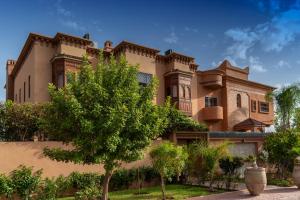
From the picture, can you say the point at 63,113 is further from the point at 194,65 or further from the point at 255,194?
the point at 194,65

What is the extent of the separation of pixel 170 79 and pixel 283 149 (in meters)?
11.6

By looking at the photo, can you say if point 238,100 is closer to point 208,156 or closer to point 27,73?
point 208,156

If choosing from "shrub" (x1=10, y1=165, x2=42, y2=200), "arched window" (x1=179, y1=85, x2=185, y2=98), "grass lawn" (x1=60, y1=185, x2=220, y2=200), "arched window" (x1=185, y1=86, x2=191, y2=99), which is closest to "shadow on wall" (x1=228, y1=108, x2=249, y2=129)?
"arched window" (x1=185, y1=86, x2=191, y2=99)

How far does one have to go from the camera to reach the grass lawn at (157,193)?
1484cm

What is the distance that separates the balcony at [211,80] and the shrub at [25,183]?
2182 centimetres

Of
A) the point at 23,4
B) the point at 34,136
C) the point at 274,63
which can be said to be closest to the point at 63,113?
the point at 23,4

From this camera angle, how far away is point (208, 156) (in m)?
16.5

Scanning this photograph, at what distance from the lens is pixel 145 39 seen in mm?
→ 27234

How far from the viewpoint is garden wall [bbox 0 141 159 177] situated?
47.6 ft

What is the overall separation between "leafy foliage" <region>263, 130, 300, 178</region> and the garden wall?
1115 centimetres

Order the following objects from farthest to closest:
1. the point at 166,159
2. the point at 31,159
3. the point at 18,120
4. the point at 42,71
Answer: the point at 42,71 < the point at 18,120 < the point at 31,159 < the point at 166,159

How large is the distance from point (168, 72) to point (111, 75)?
1695 cm

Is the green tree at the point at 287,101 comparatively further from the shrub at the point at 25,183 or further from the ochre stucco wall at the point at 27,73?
the shrub at the point at 25,183

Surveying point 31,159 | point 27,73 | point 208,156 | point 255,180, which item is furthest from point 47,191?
point 27,73
